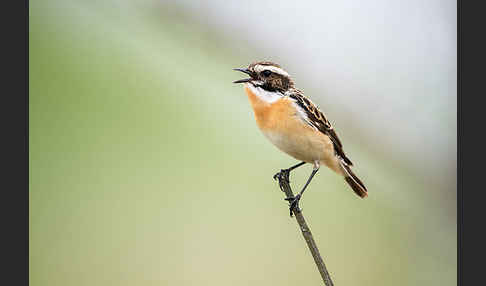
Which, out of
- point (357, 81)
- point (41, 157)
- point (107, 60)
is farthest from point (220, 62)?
point (41, 157)

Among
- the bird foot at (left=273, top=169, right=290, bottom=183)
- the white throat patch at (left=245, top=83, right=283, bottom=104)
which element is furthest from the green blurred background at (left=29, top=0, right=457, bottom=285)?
the white throat patch at (left=245, top=83, right=283, bottom=104)

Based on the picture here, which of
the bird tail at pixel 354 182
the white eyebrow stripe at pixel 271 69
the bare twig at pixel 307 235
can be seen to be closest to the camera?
the bare twig at pixel 307 235

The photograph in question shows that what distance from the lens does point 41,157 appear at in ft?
5.97

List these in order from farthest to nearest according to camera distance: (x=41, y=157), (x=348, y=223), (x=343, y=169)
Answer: (x=348, y=223) < (x=343, y=169) < (x=41, y=157)

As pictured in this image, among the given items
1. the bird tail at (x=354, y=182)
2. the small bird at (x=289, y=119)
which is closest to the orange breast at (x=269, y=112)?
the small bird at (x=289, y=119)

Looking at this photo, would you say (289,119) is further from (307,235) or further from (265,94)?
(307,235)

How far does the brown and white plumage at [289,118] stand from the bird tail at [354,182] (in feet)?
0.12

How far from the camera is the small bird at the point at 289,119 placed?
179 cm

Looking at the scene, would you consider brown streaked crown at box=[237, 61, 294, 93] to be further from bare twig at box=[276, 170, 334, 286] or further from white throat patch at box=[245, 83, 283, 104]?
bare twig at box=[276, 170, 334, 286]

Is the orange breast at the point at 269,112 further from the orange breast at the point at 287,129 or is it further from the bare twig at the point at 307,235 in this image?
the bare twig at the point at 307,235

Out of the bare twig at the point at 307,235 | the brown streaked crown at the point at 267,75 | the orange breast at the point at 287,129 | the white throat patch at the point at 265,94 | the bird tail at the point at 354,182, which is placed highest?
the brown streaked crown at the point at 267,75

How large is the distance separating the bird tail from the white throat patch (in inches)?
13.2

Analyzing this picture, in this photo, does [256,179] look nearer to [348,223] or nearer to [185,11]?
[348,223]

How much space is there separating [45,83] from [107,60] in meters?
0.21
